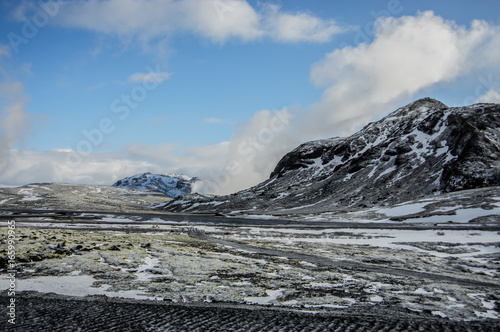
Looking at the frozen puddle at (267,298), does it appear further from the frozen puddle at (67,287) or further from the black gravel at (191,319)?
the frozen puddle at (67,287)

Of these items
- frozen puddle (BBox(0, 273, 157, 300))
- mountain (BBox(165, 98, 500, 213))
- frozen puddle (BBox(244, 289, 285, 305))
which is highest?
mountain (BBox(165, 98, 500, 213))

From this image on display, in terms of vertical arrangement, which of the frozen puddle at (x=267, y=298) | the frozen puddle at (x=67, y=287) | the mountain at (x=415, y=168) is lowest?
the frozen puddle at (x=267, y=298)

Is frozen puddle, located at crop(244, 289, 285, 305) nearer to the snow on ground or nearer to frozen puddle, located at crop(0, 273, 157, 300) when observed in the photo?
the snow on ground

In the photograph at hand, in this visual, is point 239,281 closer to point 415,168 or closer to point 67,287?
point 67,287

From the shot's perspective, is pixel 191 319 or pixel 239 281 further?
pixel 239 281

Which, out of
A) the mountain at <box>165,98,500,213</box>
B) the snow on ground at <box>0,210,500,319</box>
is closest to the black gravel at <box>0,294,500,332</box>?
the snow on ground at <box>0,210,500,319</box>

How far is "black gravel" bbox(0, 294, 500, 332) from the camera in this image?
8250 millimetres

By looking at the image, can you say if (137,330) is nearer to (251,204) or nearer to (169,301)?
(169,301)

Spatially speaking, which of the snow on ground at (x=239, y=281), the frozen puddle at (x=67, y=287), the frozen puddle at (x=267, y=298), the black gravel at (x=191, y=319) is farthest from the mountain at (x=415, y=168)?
the black gravel at (x=191, y=319)

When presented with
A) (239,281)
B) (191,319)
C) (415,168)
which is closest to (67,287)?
(191,319)

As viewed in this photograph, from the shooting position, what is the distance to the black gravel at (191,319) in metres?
8.25

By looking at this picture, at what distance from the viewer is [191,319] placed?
9.00 metres

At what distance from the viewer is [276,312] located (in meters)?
9.81

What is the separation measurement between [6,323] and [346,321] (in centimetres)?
872
